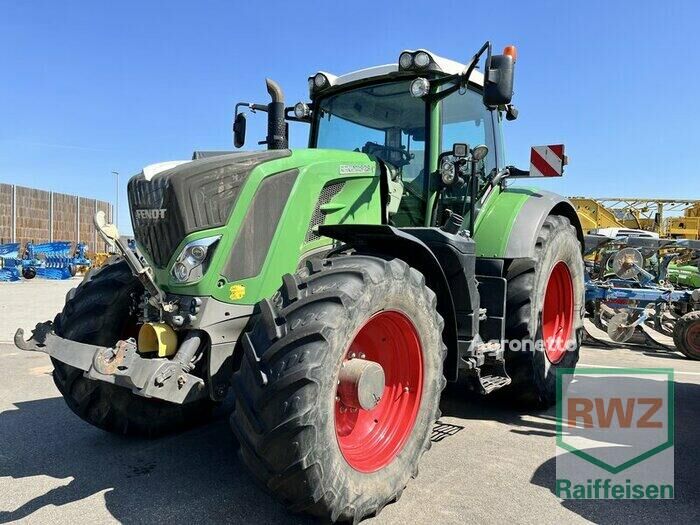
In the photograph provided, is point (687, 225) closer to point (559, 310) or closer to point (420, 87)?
point (559, 310)

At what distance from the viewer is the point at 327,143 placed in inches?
181

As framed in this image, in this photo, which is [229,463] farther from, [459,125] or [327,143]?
[459,125]

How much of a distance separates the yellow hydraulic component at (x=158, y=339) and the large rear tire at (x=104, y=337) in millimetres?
593

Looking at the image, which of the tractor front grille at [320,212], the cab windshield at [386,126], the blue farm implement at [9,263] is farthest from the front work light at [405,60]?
the blue farm implement at [9,263]

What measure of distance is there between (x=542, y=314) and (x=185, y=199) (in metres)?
3.16

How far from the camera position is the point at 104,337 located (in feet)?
11.5

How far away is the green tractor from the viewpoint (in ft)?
8.23

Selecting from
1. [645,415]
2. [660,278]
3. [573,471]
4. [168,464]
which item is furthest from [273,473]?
[660,278]

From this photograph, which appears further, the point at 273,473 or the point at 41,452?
the point at 41,452

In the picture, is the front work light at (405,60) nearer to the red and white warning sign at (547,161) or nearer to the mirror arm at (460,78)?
the mirror arm at (460,78)

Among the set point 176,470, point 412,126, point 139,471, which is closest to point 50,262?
point 139,471

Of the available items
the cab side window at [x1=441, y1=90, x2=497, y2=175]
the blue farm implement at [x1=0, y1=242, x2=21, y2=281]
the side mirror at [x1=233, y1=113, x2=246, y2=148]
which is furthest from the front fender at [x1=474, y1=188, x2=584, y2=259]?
the blue farm implement at [x1=0, y1=242, x2=21, y2=281]

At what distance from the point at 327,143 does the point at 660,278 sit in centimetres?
661
